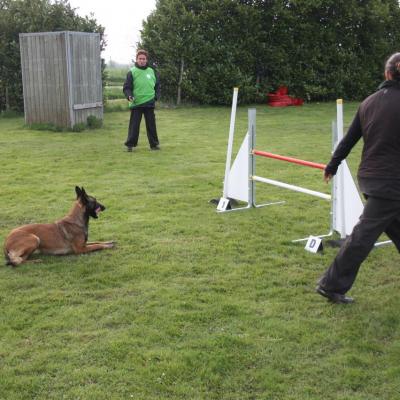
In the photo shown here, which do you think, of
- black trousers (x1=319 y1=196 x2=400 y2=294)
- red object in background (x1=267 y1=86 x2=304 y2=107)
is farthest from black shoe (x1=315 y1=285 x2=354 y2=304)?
red object in background (x1=267 y1=86 x2=304 y2=107)

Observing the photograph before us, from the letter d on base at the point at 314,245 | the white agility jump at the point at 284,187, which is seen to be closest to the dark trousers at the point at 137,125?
the white agility jump at the point at 284,187

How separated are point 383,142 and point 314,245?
1956mm

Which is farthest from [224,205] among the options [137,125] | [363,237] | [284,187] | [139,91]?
[139,91]

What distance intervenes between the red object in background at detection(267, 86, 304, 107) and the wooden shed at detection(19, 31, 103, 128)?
22.5 ft

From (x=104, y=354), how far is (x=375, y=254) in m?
3.22

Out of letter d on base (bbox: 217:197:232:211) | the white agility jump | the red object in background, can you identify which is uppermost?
the red object in background

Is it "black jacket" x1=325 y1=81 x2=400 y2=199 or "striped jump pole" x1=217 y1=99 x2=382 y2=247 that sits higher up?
"black jacket" x1=325 y1=81 x2=400 y2=199

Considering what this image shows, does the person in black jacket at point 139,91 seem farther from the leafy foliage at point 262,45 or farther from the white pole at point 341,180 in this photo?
the leafy foliage at point 262,45

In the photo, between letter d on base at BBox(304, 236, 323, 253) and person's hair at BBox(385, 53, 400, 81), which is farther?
letter d on base at BBox(304, 236, 323, 253)

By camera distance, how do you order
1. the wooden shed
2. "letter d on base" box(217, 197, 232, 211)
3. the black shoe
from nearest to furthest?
the black shoe → "letter d on base" box(217, 197, 232, 211) → the wooden shed

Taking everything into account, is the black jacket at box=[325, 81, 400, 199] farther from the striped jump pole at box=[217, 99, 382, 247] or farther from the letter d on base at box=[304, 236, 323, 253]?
the letter d on base at box=[304, 236, 323, 253]

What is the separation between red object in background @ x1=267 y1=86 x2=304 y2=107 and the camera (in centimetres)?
2072

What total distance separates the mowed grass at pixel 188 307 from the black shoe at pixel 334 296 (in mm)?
69

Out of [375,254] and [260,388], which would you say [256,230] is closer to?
[375,254]
